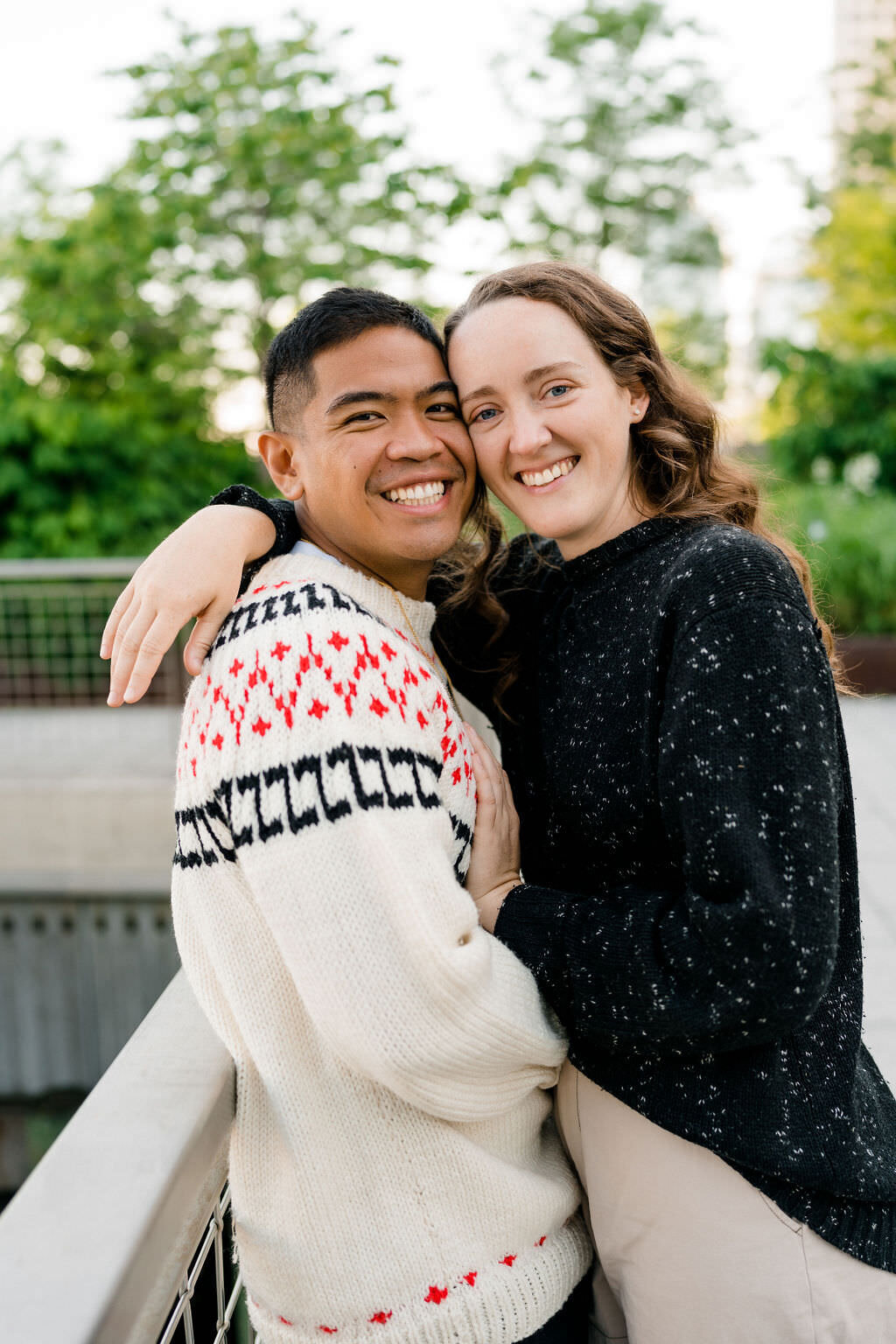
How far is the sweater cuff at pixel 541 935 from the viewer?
4.55 ft

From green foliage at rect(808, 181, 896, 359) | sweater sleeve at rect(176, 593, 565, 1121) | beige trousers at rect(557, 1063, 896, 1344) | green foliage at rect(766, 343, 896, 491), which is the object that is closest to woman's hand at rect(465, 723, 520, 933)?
sweater sleeve at rect(176, 593, 565, 1121)

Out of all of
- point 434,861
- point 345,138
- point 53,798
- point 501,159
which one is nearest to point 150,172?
point 345,138

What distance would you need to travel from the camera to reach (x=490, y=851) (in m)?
1.52

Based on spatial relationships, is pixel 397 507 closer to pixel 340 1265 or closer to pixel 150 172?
pixel 340 1265

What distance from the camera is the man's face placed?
1.67 metres

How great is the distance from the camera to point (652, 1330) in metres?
1.39

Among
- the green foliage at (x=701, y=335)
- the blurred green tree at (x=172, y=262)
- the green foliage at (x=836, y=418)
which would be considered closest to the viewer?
the blurred green tree at (x=172, y=262)

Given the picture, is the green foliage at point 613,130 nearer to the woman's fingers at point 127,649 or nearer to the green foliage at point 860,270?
the green foliage at point 860,270

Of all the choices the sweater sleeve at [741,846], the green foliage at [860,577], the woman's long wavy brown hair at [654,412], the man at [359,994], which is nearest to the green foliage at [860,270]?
the green foliage at [860,577]

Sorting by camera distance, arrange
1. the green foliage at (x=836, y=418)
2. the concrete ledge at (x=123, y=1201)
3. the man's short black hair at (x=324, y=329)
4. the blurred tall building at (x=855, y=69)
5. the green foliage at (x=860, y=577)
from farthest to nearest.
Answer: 1. the blurred tall building at (x=855, y=69)
2. the green foliage at (x=836, y=418)
3. the green foliage at (x=860, y=577)
4. the man's short black hair at (x=324, y=329)
5. the concrete ledge at (x=123, y=1201)

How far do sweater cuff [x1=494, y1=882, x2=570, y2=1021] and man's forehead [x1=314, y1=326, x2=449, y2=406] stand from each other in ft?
2.66

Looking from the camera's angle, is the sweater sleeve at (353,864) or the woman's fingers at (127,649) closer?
the sweater sleeve at (353,864)

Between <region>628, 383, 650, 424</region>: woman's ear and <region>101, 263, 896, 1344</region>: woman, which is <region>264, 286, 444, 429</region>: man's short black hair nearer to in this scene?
<region>101, 263, 896, 1344</region>: woman

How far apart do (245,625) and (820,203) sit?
15.7m
